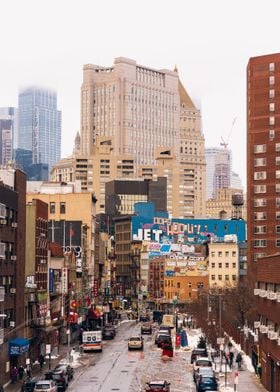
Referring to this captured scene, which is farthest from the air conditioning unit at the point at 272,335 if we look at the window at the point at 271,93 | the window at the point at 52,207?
the window at the point at 52,207

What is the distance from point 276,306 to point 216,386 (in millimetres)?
8054

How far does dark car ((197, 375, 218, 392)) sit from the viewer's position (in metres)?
66.5

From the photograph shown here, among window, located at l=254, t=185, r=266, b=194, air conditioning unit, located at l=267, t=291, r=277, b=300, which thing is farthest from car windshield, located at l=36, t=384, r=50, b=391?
window, located at l=254, t=185, r=266, b=194

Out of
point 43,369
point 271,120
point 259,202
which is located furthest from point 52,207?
point 43,369

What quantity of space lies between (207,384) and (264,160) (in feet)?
281

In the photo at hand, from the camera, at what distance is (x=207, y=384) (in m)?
67.1

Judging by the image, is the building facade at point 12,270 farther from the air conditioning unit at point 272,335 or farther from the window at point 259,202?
the window at point 259,202

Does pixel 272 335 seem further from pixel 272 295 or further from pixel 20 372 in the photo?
pixel 20 372

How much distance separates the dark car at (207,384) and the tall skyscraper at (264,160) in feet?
262

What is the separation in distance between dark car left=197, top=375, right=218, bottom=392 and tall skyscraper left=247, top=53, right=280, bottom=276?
79.7 meters

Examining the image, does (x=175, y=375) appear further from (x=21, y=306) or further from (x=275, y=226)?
(x=275, y=226)

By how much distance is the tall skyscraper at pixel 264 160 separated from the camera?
148 metres

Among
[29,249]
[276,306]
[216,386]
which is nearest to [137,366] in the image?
[29,249]

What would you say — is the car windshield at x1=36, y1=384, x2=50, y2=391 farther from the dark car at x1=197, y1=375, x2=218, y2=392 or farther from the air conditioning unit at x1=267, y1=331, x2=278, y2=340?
the air conditioning unit at x1=267, y1=331, x2=278, y2=340
